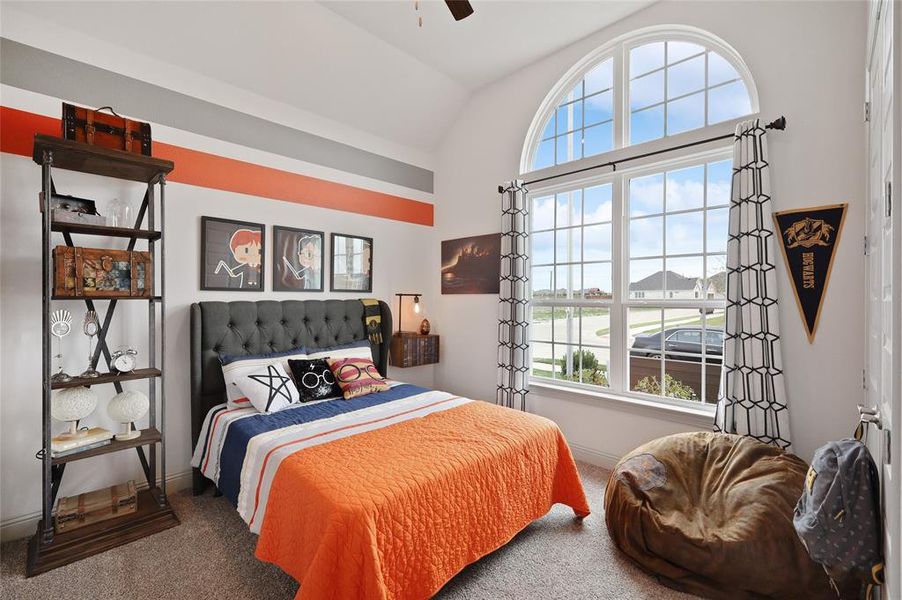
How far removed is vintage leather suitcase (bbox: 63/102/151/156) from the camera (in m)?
2.10

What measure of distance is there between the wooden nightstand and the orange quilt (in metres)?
1.64

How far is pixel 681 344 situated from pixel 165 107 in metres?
3.94

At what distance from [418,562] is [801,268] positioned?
8.33 feet

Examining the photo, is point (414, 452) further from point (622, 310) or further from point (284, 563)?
point (622, 310)

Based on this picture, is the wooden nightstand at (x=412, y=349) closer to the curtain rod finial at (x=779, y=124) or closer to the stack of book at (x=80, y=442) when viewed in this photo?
the stack of book at (x=80, y=442)

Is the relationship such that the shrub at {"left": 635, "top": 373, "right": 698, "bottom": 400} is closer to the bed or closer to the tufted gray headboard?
the bed

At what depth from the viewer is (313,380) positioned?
2.80 meters

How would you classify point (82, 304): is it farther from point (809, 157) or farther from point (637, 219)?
point (809, 157)

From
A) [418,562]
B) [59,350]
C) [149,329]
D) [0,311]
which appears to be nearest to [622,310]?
[418,562]

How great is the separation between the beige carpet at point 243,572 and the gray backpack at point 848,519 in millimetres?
762

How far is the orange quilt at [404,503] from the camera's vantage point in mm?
1389

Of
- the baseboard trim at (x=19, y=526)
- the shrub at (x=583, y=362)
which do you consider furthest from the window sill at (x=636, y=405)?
the baseboard trim at (x=19, y=526)

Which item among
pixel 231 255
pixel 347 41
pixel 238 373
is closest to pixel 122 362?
pixel 238 373

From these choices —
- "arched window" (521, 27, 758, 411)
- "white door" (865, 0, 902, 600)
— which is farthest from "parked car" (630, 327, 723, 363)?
"white door" (865, 0, 902, 600)
